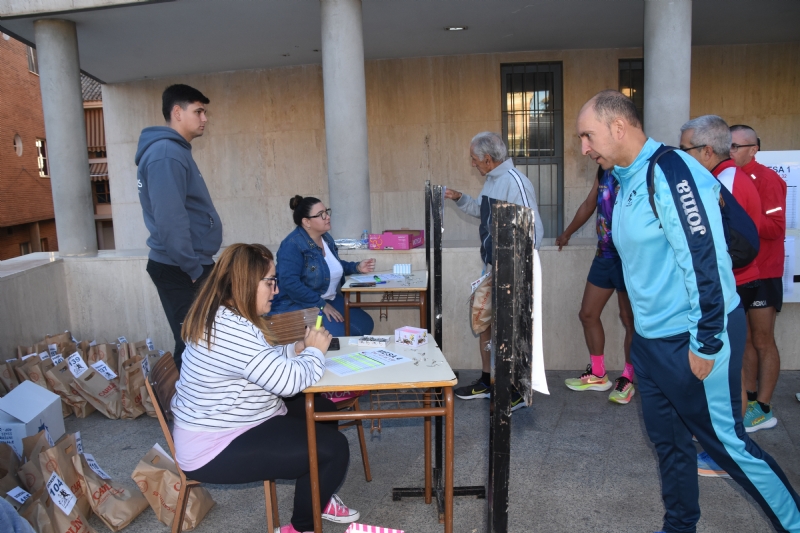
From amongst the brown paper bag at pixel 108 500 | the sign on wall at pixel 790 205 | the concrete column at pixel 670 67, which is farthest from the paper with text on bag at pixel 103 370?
the sign on wall at pixel 790 205

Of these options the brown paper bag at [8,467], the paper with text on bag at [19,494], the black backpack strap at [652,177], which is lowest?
the paper with text on bag at [19,494]

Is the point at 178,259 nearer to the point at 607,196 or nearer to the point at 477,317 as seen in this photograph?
the point at 477,317

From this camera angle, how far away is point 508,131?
8891 mm

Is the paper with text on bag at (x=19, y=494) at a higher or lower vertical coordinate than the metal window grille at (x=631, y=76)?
lower

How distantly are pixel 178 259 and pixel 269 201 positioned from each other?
6184 mm

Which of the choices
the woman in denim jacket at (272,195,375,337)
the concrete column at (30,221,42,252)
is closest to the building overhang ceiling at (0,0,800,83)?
the woman in denim jacket at (272,195,375,337)

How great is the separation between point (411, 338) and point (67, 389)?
9.40 feet

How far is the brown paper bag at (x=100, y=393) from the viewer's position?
14.5ft

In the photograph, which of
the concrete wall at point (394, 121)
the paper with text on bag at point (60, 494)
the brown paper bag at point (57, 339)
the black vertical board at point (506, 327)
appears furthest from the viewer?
the concrete wall at point (394, 121)

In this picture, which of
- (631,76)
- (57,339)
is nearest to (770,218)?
(57,339)

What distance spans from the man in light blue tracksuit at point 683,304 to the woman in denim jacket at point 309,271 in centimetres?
244

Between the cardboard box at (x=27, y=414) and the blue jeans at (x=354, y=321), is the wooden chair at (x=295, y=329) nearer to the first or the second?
the blue jeans at (x=354, y=321)

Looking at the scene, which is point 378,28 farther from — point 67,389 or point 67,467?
point 67,467

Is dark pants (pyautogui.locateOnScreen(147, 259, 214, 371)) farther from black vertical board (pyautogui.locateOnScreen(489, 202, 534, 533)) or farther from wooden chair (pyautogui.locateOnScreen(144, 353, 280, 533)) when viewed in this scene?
black vertical board (pyautogui.locateOnScreen(489, 202, 534, 533))
